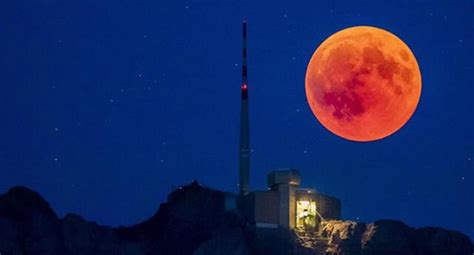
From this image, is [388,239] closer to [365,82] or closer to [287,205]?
[287,205]

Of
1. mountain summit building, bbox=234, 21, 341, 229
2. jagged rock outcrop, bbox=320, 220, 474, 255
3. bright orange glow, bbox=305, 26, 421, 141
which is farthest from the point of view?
mountain summit building, bbox=234, 21, 341, 229

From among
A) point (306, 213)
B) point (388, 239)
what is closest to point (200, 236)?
point (306, 213)

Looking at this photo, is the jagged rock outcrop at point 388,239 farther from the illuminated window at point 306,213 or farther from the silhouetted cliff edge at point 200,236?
the illuminated window at point 306,213

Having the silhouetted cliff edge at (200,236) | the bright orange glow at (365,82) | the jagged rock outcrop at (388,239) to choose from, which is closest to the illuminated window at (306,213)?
the silhouetted cliff edge at (200,236)

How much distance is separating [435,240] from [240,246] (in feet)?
95.4

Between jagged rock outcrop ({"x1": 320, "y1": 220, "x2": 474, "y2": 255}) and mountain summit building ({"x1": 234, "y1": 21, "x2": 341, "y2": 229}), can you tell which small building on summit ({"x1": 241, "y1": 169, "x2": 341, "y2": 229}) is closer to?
mountain summit building ({"x1": 234, "y1": 21, "x2": 341, "y2": 229})

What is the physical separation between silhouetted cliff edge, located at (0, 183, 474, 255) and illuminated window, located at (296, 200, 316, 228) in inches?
67.6

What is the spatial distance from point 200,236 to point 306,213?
17.3 m

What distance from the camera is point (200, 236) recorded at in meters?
108

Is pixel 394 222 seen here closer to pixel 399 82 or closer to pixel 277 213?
pixel 277 213

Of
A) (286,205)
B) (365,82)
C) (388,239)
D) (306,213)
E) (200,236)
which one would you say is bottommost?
(388,239)

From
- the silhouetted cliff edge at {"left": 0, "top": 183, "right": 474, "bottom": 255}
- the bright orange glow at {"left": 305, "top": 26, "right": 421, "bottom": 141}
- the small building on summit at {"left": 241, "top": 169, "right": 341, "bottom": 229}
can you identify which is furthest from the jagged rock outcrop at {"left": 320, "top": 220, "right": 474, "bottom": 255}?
the bright orange glow at {"left": 305, "top": 26, "right": 421, "bottom": 141}

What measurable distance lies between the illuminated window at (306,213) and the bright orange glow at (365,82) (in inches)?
996

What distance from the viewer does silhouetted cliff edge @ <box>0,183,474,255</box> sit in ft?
318
